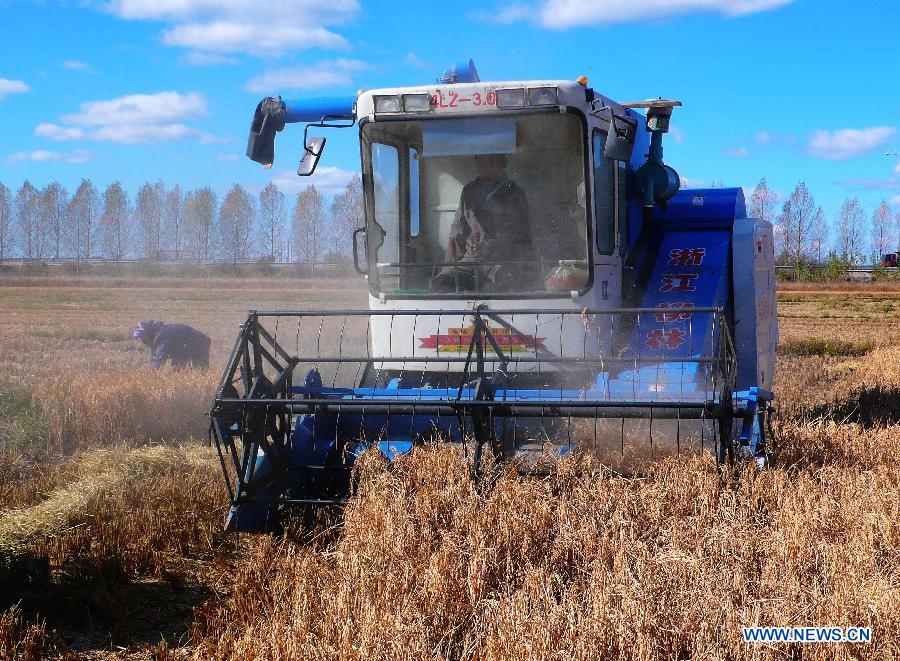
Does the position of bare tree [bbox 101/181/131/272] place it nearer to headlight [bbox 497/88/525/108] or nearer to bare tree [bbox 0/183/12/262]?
bare tree [bbox 0/183/12/262]

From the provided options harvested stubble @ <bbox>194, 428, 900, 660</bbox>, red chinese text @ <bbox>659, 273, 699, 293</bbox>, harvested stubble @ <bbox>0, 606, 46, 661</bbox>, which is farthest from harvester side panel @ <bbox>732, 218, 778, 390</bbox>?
harvested stubble @ <bbox>0, 606, 46, 661</bbox>

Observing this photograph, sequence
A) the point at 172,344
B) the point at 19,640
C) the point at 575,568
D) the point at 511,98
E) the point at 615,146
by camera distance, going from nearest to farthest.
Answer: the point at 19,640 → the point at 575,568 → the point at 615,146 → the point at 511,98 → the point at 172,344

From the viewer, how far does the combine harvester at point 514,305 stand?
546 centimetres

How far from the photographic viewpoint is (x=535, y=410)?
5434 mm

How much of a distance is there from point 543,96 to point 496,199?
2.31 feet

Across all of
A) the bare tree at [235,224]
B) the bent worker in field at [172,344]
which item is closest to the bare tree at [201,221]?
the bare tree at [235,224]

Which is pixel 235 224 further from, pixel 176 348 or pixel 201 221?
pixel 176 348

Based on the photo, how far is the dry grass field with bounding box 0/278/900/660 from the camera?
11.0 feet

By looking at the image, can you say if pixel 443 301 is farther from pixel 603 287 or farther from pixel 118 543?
pixel 118 543

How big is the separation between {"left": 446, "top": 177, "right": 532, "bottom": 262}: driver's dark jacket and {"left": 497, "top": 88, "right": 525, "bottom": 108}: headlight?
0.48 meters

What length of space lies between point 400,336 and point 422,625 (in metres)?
3.22

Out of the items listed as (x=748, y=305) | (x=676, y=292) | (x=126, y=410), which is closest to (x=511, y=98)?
(x=676, y=292)

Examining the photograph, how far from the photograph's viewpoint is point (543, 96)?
603 cm

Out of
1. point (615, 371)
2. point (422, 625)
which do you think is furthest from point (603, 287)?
point (422, 625)
